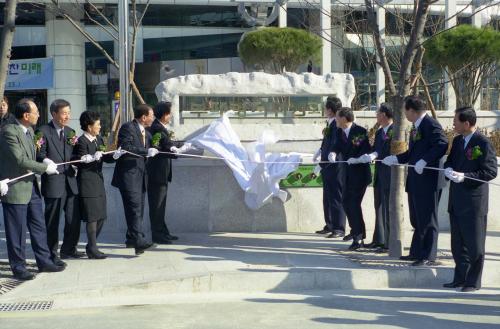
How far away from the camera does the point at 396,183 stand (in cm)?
886

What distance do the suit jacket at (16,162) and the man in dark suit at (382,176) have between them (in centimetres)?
427

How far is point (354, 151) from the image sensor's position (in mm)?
9852

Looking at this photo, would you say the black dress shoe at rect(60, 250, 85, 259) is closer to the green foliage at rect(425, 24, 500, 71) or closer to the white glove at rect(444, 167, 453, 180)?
the white glove at rect(444, 167, 453, 180)

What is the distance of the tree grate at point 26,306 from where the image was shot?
23.2ft

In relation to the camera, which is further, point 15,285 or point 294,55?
point 294,55

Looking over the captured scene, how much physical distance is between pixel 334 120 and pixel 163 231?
117 inches

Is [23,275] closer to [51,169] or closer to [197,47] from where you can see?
[51,169]

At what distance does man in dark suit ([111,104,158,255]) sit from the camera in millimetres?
8992

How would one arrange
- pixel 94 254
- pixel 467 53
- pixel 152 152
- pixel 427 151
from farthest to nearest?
pixel 467 53
pixel 152 152
pixel 94 254
pixel 427 151

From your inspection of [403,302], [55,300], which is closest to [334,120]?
[403,302]

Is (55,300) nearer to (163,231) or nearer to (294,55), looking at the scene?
(163,231)

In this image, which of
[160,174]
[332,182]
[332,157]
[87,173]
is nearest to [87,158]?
[87,173]

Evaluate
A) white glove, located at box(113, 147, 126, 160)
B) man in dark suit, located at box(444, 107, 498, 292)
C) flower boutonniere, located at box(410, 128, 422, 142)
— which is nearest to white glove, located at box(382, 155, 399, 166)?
flower boutonniere, located at box(410, 128, 422, 142)

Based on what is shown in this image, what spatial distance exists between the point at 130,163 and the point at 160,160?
0.73 meters
